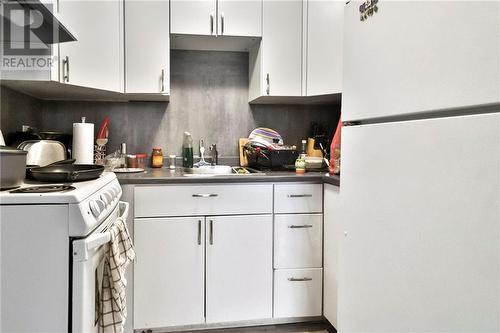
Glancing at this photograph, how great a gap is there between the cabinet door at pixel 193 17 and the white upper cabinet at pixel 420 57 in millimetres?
1148

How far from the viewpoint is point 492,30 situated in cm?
71

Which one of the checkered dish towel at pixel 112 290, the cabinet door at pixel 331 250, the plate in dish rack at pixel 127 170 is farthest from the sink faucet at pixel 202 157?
the checkered dish towel at pixel 112 290

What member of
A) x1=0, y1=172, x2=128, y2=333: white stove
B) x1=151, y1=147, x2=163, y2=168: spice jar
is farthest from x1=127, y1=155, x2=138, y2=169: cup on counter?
x1=0, y1=172, x2=128, y2=333: white stove

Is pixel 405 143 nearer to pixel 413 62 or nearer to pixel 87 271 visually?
pixel 413 62

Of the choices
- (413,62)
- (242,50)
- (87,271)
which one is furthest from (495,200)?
(242,50)

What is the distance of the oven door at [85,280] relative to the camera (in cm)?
105

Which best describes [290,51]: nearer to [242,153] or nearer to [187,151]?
[242,153]

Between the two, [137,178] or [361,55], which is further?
[137,178]

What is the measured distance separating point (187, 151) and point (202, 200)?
0.61 metres

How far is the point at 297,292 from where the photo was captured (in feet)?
6.81

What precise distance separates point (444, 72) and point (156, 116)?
2026 millimetres

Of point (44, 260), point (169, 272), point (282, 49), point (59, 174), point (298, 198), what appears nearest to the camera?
point (44, 260)

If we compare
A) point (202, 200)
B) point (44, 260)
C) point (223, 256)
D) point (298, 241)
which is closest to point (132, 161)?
point (202, 200)

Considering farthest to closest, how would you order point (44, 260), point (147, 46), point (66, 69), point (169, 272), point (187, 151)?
1. point (187, 151)
2. point (147, 46)
3. point (169, 272)
4. point (66, 69)
5. point (44, 260)
